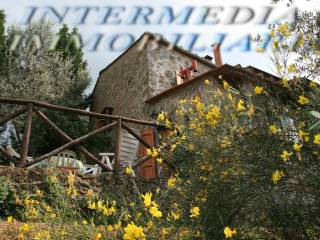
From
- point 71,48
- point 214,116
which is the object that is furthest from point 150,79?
point 214,116

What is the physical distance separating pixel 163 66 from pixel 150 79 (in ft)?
3.02

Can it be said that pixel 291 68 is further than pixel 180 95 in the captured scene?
No

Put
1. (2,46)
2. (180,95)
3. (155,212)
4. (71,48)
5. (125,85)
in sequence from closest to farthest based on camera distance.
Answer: (155,212) < (180,95) < (125,85) < (2,46) < (71,48)

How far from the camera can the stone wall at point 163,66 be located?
37.7 feet

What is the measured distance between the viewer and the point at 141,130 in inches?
417

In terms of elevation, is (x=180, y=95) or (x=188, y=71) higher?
(x=188, y=71)

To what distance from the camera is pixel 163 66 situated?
1207 cm

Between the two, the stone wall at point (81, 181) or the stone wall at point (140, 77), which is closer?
the stone wall at point (81, 181)

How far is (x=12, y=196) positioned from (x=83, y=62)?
11.8 m

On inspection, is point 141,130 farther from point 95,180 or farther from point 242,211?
point 242,211

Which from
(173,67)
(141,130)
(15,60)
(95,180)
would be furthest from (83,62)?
(95,180)

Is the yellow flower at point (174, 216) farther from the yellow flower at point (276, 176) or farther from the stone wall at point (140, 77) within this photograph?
the stone wall at point (140, 77)

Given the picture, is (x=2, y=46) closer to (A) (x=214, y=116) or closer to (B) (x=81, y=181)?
(B) (x=81, y=181)

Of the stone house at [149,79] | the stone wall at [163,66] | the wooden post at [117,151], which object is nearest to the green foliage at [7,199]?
the wooden post at [117,151]
